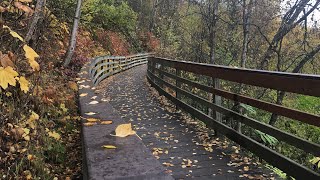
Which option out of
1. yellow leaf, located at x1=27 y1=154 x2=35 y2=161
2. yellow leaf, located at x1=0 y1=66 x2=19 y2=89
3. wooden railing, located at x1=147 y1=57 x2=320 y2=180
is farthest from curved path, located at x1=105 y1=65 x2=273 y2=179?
yellow leaf, located at x1=0 y1=66 x2=19 y2=89

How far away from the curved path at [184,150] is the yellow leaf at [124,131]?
4.84ft

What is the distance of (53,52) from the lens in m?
13.3

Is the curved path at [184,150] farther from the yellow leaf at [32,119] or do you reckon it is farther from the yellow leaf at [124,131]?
the yellow leaf at [32,119]

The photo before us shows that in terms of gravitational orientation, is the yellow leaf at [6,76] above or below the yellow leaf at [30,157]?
above

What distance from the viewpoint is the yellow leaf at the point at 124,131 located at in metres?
2.89

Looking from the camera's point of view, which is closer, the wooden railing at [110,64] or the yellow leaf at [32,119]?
the yellow leaf at [32,119]

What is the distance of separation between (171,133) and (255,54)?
34.3ft

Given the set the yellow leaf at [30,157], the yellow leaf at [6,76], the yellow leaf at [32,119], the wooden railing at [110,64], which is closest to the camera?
the yellow leaf at [6,76]

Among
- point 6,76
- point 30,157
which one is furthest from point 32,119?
point 6,76

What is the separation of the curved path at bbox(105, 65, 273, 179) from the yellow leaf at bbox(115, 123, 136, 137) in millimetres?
1475

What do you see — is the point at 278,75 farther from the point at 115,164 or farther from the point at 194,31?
the point at 194,31

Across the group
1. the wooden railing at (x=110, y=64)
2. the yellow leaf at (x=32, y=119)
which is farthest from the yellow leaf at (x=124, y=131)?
the wooden railing at (x=110, y=64)

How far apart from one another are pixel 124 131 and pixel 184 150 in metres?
2.43

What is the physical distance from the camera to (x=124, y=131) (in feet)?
9.62
